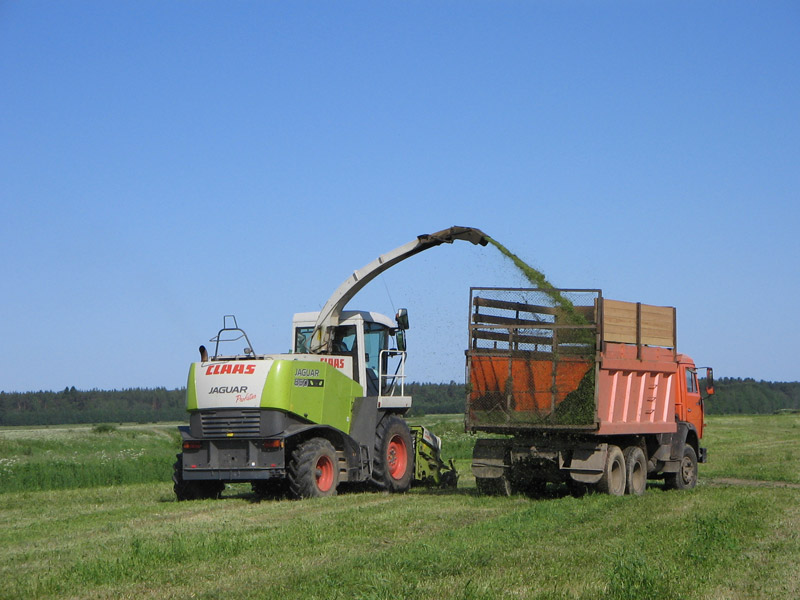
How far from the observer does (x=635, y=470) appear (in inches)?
651

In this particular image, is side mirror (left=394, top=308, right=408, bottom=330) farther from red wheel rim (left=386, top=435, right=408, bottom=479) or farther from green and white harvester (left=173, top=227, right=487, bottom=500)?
red wheel rim (left=386, top=435, right=408, bottom=479)

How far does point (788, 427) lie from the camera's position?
5456 centimetres

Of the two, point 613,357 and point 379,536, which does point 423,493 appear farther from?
point 379,536

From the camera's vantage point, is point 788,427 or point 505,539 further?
point 788,427

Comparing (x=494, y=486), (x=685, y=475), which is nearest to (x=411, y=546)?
(x=494, y=486)

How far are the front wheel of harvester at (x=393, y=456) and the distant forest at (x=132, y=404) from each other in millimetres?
83221

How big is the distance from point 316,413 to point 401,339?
9.58 ft

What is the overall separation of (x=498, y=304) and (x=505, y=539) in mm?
5973

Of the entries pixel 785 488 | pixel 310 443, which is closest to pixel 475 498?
pixel 310 443

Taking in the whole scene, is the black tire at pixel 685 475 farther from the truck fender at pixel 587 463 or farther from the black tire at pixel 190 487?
the black tire at pixel 190 487

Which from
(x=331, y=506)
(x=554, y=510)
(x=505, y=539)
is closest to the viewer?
(x=505, y=539)

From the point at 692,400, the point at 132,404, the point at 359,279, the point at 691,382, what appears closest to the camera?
the point at 359,279

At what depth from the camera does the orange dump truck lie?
14984mm

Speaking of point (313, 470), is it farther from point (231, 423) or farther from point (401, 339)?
point (401, 339)
